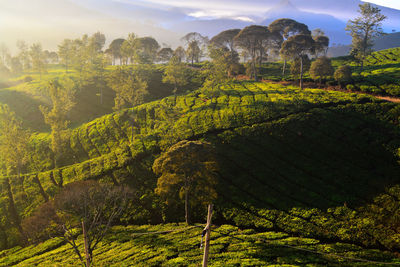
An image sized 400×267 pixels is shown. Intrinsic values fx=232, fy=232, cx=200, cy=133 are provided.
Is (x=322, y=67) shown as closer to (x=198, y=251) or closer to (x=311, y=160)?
(x=311, y=160)

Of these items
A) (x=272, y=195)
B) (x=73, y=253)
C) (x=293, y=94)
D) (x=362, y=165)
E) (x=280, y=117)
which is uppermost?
(x=293, y=94)

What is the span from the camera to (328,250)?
80.7 ft

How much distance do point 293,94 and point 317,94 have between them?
5646 millimetres

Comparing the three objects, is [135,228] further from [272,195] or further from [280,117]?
[280,117]

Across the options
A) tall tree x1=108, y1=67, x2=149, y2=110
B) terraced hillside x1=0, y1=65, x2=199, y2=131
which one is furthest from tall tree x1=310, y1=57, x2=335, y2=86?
tall tree x1=108, y1=67, x2=149, y2=110

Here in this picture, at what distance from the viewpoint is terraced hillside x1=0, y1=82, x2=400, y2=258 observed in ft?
100

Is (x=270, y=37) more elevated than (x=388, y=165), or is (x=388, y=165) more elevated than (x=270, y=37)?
(x=270, y=37)

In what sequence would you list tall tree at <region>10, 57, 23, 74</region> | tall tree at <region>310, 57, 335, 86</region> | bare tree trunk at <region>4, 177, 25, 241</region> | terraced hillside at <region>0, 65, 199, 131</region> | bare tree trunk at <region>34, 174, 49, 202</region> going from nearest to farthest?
bare tree trunk at <region>4, 177, 25, 241</region>
bare tree trunk at <region>34, 174, 49, 202</region>
tall tree at <region>310, 57, 335, 86</region>
terraced hillside at <region>0, 65, 199, 131</region>
tall tree at <region>10, 57, 23, 74</region>

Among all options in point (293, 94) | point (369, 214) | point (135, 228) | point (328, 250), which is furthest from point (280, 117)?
point (135, 228)

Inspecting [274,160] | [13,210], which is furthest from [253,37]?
[13,210]

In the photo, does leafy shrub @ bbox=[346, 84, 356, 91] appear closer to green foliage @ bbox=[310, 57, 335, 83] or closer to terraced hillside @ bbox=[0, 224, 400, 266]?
green foliage @ bbox=[310, 57, 335, 83]

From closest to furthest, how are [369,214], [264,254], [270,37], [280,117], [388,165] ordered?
[264,254], [369,214], [388,165], [280,117], [270,37]

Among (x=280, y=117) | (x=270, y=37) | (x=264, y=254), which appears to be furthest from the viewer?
(x=270, y=37)

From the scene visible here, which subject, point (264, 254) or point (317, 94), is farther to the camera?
point (317, 94)
